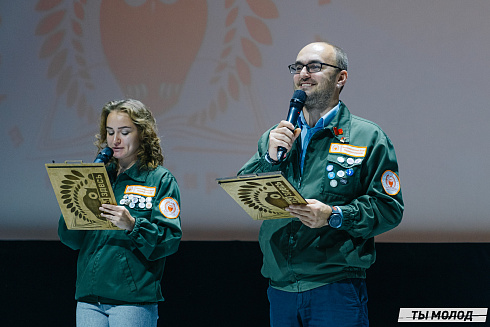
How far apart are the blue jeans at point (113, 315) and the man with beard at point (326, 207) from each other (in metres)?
0.55

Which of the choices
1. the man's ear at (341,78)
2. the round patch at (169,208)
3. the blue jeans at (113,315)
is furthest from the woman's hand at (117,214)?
the man's ear at (341,78)

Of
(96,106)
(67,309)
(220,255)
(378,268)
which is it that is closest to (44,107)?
(96,106)

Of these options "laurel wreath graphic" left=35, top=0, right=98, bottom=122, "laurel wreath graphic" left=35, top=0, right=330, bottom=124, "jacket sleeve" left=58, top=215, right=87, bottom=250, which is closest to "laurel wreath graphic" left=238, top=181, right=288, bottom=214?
"jacket sleeve" left=58, top=215, right=87, bottom=250

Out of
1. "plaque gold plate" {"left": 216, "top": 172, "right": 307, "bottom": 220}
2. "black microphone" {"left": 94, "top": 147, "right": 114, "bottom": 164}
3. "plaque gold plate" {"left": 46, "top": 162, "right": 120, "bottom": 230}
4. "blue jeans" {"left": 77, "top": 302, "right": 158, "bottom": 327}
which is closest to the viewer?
"plaque gold plate" {"left": 216, "top": 172, "right": 307, "bottom": 220}

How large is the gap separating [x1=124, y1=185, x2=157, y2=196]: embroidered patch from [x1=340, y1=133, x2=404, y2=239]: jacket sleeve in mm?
849

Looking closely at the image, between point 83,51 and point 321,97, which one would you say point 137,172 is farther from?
point 83,51

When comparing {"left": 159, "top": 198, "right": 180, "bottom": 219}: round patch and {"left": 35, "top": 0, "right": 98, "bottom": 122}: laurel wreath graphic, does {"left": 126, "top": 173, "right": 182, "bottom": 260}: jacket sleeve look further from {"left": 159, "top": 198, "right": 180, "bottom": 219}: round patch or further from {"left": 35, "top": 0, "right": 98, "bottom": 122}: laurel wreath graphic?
{"left": 35, "top": 0, "right": 98, "bottom": 122}: laurel wreath graphic

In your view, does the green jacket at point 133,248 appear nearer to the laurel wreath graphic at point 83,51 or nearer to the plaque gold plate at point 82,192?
the plaque gold plate at point 82,192

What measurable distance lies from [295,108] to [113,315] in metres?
1.06

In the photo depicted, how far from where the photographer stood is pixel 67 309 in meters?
3.42

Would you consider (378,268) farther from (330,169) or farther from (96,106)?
(96,106)

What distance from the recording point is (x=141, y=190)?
2352mm

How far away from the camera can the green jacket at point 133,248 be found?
7.25ft

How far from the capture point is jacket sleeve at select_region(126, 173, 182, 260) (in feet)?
7.20
